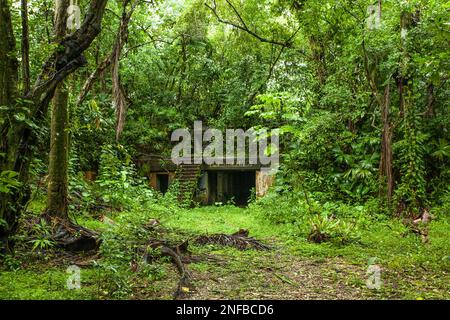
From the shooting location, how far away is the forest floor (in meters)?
4.71

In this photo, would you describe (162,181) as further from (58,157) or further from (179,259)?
(179,259)

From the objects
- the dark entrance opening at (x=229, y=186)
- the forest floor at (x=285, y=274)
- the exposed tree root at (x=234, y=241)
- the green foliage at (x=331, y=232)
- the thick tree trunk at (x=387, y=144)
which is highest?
the thick tree trunk at (x=387, y=144)

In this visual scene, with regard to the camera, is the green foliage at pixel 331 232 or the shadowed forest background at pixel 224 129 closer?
the shadowed forest background at pixel 224 129

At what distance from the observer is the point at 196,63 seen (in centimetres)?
1842

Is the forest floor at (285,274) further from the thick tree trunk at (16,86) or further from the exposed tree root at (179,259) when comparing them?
the thick tree trunk at (16,86)

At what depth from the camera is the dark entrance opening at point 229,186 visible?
16.0 meters

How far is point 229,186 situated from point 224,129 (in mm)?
2588

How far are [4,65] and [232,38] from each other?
1381 cm

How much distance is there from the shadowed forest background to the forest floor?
0.04 metres

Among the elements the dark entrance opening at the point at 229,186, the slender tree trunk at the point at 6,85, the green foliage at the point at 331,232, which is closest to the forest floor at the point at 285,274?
the green foliage at the point at 331,232

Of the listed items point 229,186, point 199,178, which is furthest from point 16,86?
point 229,186

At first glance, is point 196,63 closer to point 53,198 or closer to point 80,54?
point 53,198

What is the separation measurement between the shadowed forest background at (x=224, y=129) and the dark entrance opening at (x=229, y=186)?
2.04 metres
